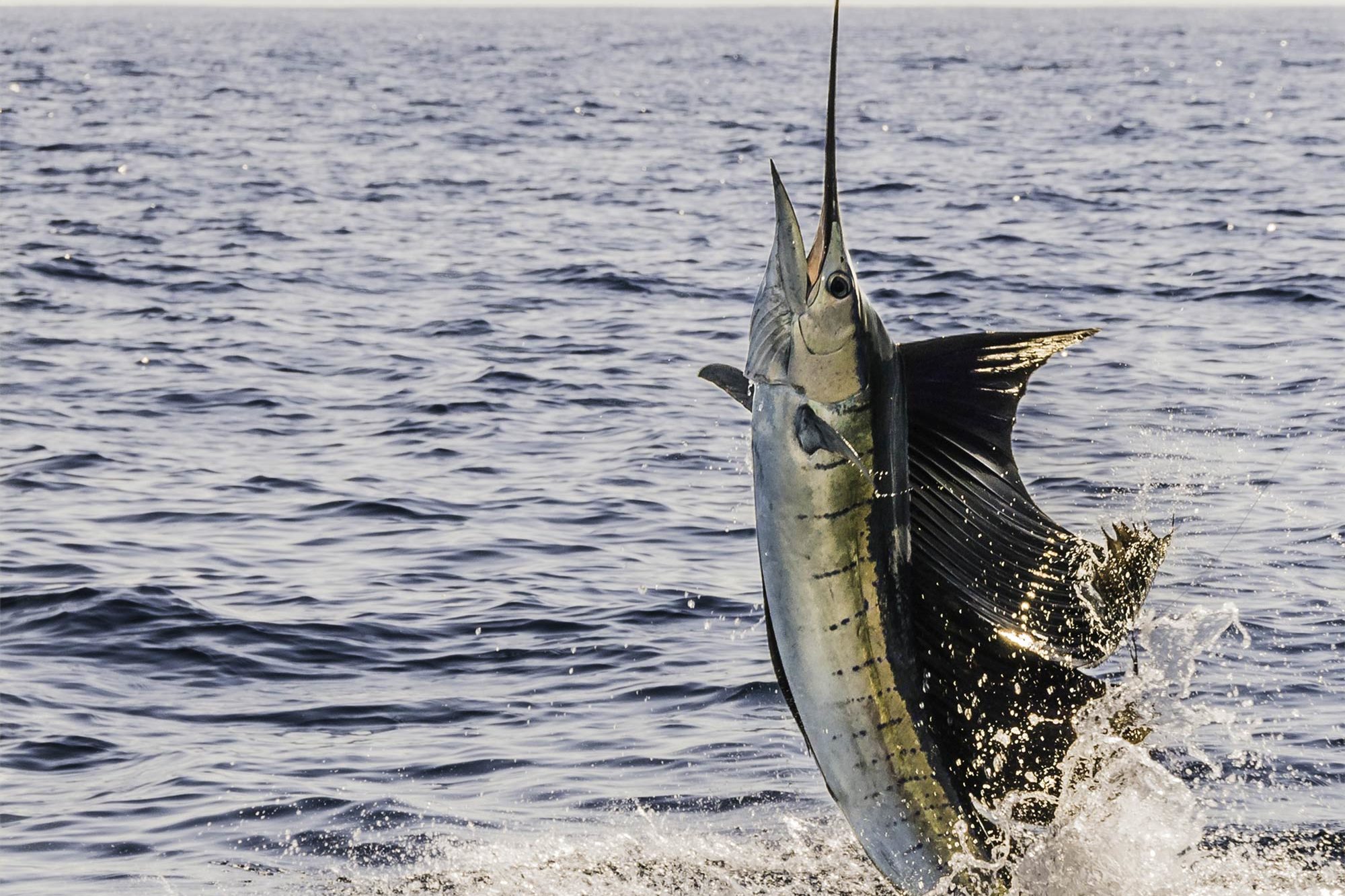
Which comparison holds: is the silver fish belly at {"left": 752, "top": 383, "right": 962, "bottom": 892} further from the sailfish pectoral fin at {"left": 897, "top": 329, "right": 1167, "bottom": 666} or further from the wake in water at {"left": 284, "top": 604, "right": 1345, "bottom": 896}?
the wake in water at {"left": 284, "top": 604, "right": 1345, "bottom": 896}

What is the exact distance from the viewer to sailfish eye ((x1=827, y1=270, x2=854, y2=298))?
4.02 m

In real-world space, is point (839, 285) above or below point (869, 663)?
above

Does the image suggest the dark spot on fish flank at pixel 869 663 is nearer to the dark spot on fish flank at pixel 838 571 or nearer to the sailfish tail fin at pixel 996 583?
the sailfish tail fin at pixel 996 583

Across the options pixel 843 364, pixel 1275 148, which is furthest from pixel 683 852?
pixel 1275 148

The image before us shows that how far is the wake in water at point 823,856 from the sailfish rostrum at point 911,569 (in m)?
1.85

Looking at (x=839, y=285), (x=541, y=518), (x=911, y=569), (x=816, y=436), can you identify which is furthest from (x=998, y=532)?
(x=541, y=518)

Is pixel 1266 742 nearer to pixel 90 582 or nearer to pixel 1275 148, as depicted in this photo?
pixel 90 582

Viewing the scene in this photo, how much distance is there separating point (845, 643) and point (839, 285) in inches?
35.9

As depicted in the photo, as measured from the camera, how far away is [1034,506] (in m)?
4.81

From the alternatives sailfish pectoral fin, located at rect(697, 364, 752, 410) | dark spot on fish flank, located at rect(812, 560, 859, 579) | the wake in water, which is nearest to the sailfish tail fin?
dark spot on fish flank, located at rect(812, 560, 859, 579)

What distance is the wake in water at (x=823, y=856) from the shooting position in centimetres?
707

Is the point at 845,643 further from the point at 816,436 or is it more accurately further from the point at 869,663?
the point at 816,436

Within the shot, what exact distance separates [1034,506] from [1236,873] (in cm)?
352

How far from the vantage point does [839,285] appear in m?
4.04
